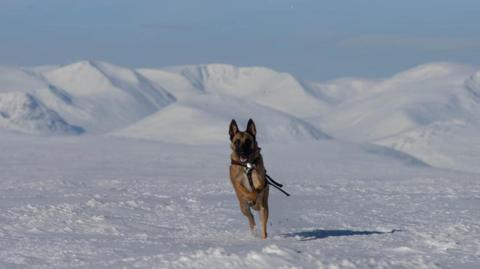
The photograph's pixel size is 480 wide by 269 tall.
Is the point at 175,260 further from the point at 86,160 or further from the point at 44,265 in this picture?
the point at 86,160

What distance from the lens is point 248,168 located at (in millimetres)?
14227

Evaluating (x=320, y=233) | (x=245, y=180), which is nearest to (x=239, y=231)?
(x=320, y=233)

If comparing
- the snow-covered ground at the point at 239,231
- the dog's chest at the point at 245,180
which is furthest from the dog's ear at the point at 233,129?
the snow-covered ground at the point at 239,231

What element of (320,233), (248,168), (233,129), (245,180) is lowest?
(320,233)

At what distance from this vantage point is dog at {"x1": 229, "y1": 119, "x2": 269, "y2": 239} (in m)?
14.1

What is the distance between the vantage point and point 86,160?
68.7 m

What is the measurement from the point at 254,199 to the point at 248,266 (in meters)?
3.21

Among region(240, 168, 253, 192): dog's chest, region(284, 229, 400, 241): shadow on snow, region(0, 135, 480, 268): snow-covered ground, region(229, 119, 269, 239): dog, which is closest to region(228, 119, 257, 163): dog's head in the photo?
region(229, 119, 269, 239): dog

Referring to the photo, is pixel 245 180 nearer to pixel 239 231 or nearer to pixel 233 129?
pixel 233 129

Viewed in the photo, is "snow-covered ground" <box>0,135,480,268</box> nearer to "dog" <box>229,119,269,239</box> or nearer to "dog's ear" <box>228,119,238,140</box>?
"dog" <box>229,119,269,239</box>

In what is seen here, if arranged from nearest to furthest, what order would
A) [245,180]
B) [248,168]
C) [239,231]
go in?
[248,168] → [245,180] → [239,231]

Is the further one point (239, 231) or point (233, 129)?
point (239, 231)

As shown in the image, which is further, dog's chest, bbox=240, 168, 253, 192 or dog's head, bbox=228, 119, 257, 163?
dog's chest, bbox=240, 168, 253, 192

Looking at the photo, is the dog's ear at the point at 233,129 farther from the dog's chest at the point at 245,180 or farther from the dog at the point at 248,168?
the dog's chest at the point at 245,180
